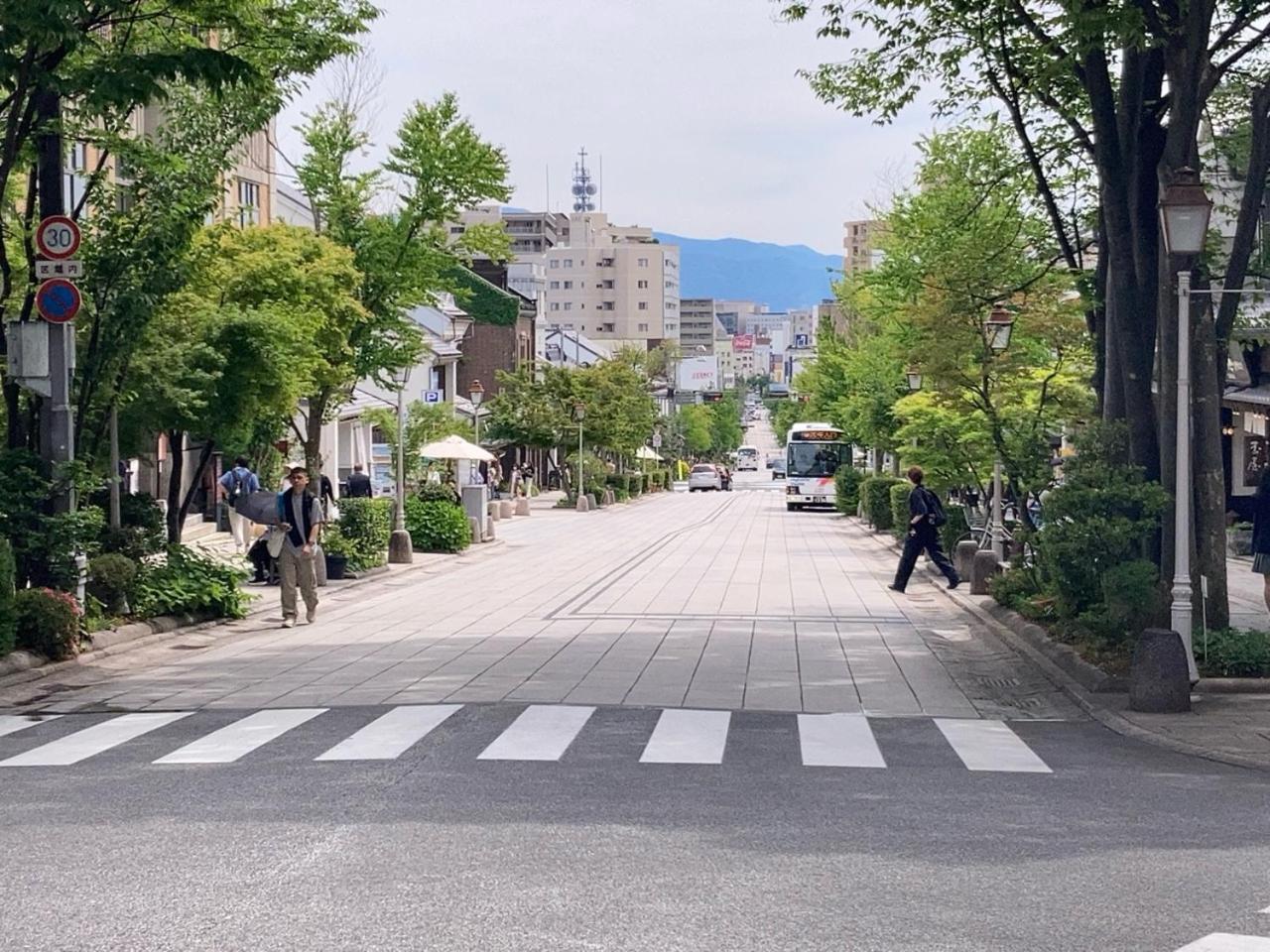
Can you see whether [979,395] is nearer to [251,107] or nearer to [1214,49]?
[1214,49]

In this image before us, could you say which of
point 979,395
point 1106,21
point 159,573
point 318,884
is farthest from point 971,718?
point 979,395

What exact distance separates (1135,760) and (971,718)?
210cm

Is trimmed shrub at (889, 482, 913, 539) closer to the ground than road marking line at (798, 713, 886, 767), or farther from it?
farther from it

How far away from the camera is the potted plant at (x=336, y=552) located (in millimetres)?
28250

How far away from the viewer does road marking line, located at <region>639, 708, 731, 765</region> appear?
34.0 feet

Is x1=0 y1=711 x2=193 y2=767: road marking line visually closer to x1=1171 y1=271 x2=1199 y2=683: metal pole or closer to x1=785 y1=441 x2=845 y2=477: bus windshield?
x1=1171 y1=271 x2=1199 y2=683: metal pole

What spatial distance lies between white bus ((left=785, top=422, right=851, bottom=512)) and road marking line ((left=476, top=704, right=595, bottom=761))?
2248 inches

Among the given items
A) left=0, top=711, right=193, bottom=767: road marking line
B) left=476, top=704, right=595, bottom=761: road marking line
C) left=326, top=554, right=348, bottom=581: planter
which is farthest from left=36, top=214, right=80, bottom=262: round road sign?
left=326, top=554, right=348, bottom=581: planter

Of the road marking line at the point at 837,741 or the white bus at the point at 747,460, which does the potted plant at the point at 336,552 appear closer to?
the road marking line at the point at 837,741

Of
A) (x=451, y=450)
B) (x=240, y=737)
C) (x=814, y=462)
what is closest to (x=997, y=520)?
(x=240, y=737)

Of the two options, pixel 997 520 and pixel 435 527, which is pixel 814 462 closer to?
pixel 435 527

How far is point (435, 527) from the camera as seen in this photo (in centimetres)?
3616

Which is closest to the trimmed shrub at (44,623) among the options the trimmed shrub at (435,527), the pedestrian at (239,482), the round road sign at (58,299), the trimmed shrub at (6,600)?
the trimmed shrub at (6,600)

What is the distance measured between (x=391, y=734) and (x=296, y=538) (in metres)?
9.32
